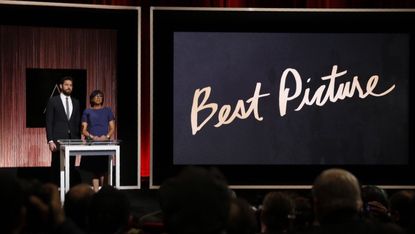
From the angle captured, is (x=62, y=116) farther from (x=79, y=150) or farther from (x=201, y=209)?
(x=201, y=209)

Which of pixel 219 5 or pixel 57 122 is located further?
pixel 219 5

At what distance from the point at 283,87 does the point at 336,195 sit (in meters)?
5.66

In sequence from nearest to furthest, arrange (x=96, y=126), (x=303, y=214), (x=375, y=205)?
(x=303, y=214) < (x=375, y=205) < (x=96, y=126)

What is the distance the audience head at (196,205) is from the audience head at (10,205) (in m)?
0.55

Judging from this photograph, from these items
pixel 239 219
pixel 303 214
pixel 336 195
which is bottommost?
pixel 303 214

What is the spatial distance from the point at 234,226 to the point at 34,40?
6736 mm

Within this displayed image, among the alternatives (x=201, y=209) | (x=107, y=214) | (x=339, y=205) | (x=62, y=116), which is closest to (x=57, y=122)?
(x=62, y=116)

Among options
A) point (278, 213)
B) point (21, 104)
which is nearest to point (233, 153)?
point (21, 104)

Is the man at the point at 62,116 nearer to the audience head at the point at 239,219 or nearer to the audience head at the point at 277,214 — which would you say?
the audience head at the point at 277,214

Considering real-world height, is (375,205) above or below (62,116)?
below

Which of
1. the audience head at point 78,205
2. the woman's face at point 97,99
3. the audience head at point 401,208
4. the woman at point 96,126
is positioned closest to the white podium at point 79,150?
the woman at point 96,126

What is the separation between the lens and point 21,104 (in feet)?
27.7

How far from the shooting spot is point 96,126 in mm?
6934

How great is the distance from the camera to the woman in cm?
693
